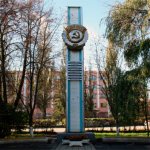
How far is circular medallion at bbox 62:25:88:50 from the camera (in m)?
19.3

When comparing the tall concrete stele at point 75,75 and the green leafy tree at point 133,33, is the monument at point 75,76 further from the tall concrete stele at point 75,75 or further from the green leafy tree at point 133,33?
the green leafy tree at point 133,33

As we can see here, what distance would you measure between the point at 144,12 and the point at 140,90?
437 cm

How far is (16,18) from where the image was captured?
57.1ft

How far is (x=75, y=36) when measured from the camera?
19547 mm

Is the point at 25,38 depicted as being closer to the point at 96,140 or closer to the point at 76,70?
the point at 76,70

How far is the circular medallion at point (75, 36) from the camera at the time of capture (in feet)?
63.5

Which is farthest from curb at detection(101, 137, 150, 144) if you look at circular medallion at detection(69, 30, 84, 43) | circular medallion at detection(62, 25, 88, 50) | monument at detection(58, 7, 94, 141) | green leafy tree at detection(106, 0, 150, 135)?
circular medallion at detection(69, 30, 84, 43)

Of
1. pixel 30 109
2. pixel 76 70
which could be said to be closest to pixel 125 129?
pixel 30 109

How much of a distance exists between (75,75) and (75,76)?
0.06 meters

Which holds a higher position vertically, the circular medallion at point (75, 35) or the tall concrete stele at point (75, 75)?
the circular medallion at point (75, 35)

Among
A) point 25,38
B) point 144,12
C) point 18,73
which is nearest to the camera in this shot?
point 144,12

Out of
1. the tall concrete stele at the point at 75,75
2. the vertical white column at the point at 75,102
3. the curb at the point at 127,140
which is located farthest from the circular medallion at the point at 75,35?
the curb at the point at 127,140

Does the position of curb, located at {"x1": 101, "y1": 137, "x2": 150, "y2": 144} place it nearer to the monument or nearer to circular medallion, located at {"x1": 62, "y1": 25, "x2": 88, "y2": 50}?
the monument

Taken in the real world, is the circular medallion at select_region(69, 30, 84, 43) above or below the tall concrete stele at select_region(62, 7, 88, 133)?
above
